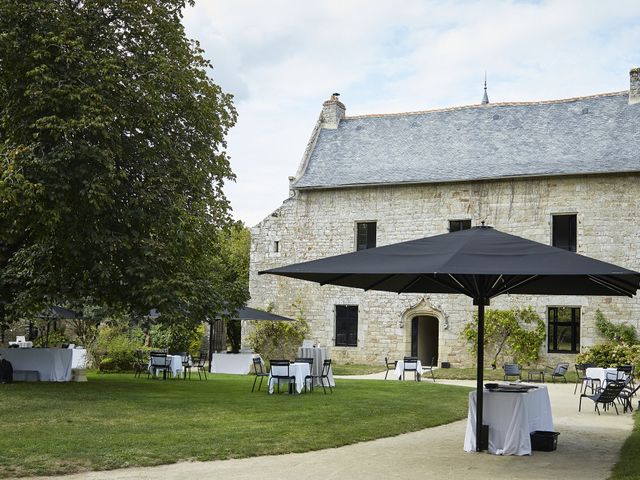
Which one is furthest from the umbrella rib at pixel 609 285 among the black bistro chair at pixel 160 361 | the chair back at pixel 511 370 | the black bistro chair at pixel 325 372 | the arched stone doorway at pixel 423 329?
the arched stone doorway at pixel 423 329

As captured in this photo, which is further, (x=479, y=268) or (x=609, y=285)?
(x=609, y=285)

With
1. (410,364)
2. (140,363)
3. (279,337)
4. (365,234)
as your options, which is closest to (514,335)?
(410,364)

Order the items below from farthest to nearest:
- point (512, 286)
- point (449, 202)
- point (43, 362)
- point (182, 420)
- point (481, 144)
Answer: point (481, 144)
point (449, 202)
point (43, 362)
point (182, 420)
point (512, 286)

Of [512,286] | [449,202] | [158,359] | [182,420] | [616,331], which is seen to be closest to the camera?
[512,286]

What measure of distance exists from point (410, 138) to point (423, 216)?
138 inches

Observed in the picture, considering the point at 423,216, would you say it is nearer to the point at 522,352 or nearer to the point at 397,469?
the point at 522,352

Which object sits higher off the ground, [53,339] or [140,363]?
[53,339]

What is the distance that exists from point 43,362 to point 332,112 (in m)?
16.0

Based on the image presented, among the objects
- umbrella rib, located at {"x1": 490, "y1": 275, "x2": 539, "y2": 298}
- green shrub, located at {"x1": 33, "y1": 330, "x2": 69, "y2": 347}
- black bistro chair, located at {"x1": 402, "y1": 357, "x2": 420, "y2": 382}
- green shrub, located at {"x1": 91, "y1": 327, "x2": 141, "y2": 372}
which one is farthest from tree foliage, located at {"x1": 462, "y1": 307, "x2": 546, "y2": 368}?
umbrella rib, located at {"x1": 490, "y1": 275, "x2": 539, "y2": 298}

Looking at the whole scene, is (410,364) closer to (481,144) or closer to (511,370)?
(511,370)

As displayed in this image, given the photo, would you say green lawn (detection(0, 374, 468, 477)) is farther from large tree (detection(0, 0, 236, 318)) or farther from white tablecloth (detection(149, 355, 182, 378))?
white tablecloth (detection(149, 355, 182, 378))

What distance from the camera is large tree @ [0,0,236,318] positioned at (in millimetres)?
13492

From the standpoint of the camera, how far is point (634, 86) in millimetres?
24875

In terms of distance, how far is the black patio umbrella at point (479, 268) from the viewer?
731 centimetres
